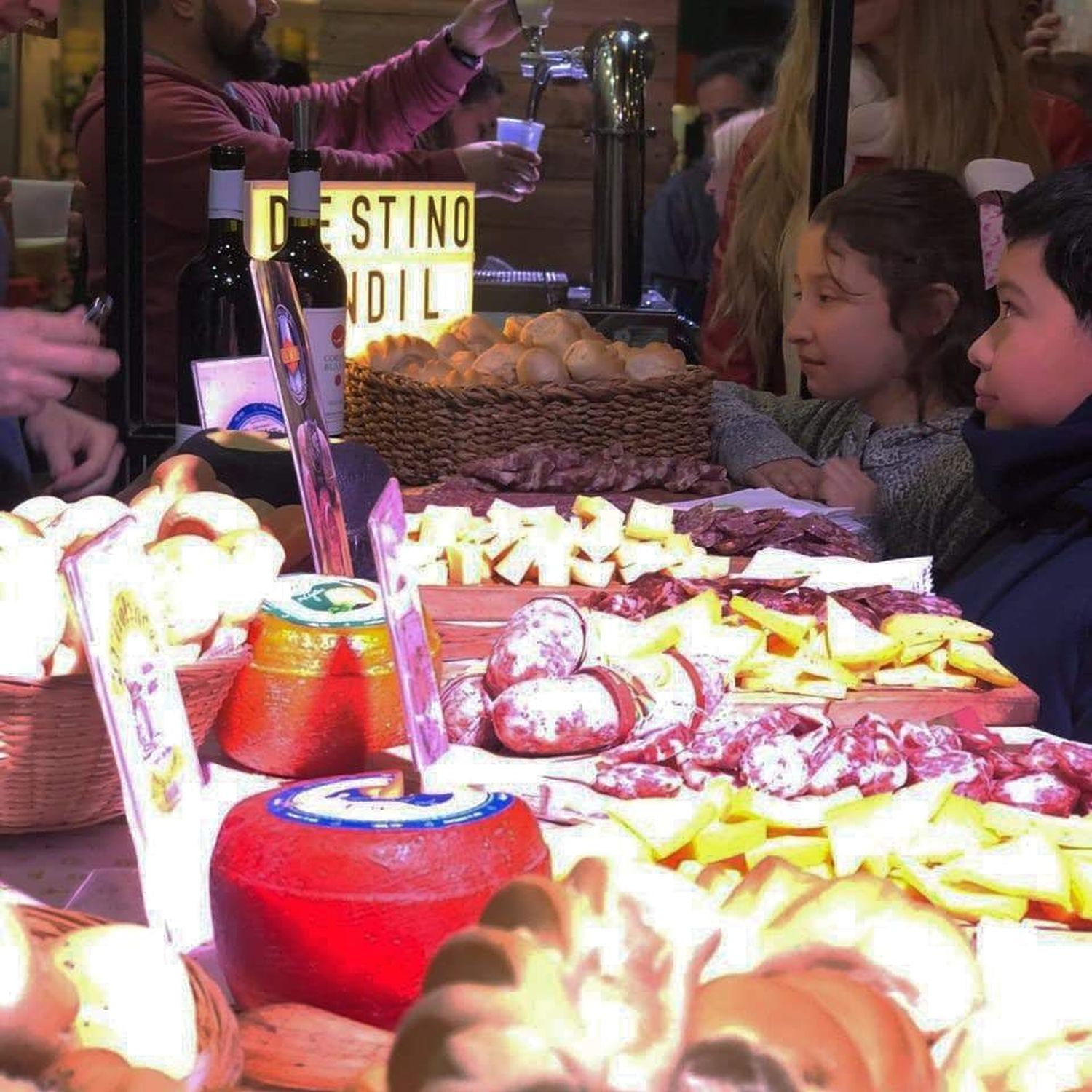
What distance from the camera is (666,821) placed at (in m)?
1.21

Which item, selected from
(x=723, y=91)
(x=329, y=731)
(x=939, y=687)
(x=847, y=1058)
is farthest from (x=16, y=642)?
(x=723, y=91)

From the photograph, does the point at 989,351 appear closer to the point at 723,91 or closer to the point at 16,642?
the point at 16,642

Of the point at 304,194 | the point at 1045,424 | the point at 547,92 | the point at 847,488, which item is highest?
the point at 547,92

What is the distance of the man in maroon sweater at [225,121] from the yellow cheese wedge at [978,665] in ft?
6.62

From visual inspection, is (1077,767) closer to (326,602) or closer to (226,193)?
(326,602)

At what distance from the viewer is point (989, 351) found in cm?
235

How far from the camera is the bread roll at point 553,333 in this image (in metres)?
2.99

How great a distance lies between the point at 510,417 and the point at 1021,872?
1756 mm

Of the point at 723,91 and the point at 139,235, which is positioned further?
the point at 723,91

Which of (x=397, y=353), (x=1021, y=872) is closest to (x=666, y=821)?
(x=1021, y=872)

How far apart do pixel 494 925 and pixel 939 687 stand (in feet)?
3.81

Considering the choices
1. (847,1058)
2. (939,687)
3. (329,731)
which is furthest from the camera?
(939,687)

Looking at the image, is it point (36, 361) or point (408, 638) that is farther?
point (36, 361)

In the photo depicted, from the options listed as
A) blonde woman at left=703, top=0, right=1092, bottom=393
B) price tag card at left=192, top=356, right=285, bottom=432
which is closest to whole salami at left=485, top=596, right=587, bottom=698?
price tag card at left=192, top=356, right=285, bottom=432
